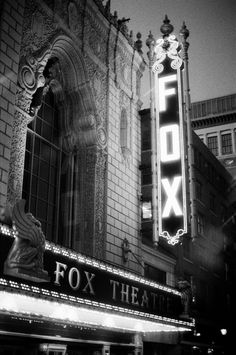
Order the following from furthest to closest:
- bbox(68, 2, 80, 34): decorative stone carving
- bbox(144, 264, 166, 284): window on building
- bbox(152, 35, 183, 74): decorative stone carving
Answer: bbox(144, 264, 166, 284): window on building, bbox(152, 35, 183, 74): decorative stone carving, bbox(68, 2, 80, 34): decorative stone carving

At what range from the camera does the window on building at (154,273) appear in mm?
19684

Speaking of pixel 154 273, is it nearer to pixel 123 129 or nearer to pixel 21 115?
pixel 123 129

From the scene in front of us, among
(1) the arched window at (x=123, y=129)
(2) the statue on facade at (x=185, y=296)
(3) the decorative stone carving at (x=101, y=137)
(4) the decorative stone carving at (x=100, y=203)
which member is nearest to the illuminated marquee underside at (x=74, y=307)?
(2) the statue on facade at (x=185, y=296)

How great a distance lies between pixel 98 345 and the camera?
1416 cm

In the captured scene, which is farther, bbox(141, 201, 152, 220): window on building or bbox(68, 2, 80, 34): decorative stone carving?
bbox(141, 201, 152, 220): window on building

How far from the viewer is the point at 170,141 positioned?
1622cm

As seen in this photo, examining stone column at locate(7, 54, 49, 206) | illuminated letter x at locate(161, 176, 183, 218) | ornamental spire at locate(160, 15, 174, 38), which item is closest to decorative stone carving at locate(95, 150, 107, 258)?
illuminated letter x at locate(161, 176, 183, 218)

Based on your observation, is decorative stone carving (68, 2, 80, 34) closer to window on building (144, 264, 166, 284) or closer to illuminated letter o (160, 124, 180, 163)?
illuminated letter o (160, 124, 180, 163)

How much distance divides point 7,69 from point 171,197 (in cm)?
651

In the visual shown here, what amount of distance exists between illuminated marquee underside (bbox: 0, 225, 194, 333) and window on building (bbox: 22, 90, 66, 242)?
2.93 meters

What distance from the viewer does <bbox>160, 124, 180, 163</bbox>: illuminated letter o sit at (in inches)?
629

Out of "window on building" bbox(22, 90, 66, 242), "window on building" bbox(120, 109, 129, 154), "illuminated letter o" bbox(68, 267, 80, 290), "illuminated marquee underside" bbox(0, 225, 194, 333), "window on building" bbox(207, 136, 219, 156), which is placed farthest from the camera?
"window on building" bbox(207, 136, 219, 156)

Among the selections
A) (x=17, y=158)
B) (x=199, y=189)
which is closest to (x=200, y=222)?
(x=199, y=189)

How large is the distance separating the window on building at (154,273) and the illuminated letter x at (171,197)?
4.65 metres
